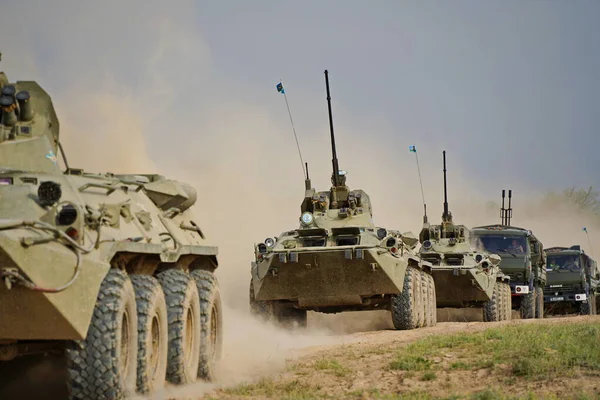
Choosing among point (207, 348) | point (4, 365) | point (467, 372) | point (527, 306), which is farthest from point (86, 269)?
point (527, 306)

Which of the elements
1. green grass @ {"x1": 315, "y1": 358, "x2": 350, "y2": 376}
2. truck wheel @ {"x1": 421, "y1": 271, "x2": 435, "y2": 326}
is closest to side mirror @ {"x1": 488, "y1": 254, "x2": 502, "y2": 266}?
truck wheel @ {"x1": 421, "y1": 271, "x2": 435, "y2": 326}

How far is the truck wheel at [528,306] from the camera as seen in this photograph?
3075 centimetres

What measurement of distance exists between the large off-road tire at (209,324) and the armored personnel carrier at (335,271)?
6346 millimetres

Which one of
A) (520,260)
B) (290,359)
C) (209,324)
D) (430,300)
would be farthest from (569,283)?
(209,324)

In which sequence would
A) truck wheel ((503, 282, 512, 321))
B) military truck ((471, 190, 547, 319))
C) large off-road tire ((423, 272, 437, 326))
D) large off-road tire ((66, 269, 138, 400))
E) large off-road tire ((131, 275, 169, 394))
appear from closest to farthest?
large off-road tire ((66, 269, 138, 400)) → large off-road tire ((131, 275, 169, 394)) → large off-road tire ((423, 272, 437, 326)) → truck wheel ((503, 282, 512, 321)) → military truck ((471, 190, 547, 319))

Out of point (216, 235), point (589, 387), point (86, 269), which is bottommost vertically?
point (589, 387)

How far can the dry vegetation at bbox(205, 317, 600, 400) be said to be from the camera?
11.5 metres

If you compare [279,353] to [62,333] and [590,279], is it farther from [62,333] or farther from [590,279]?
[590,279]

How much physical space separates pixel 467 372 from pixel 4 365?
15.3ft

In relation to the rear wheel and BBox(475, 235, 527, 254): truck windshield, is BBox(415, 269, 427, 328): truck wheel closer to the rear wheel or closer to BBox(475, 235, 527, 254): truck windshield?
the rear wheel

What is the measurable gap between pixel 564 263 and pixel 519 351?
73.4ft

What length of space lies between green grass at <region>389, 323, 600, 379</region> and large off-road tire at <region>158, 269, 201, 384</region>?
2.51m

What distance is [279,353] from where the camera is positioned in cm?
1661

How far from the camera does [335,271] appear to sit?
20578 millimetres
